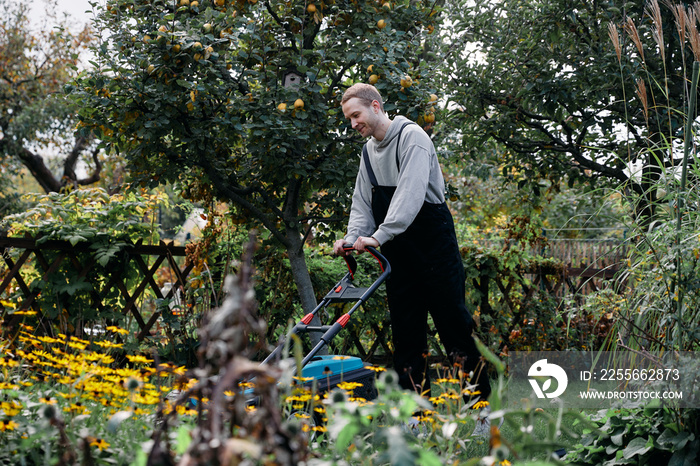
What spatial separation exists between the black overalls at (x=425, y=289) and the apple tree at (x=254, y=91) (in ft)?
2.81

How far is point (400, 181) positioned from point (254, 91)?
153 centimetres

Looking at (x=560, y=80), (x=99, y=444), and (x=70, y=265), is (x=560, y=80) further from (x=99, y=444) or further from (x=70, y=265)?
(x=99, y=444)

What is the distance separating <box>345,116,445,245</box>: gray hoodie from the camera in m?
3.06

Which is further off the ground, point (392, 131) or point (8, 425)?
point (392, 131)

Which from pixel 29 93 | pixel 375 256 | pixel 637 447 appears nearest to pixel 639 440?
pixel 637 447

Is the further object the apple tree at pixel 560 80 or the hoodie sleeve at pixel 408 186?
the apple tree at pixel 560 80

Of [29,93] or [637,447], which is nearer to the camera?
[637,447]

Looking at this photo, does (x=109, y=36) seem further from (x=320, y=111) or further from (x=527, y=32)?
(x=527, y=32)

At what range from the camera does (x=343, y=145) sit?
444cm

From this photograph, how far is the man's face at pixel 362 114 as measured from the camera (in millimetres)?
3247

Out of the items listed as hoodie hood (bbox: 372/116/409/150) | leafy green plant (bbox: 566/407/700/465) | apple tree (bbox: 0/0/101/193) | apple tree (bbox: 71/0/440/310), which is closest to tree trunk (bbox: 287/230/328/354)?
apple tree (bbox: 71/0/440/310)

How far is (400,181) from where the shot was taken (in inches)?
124

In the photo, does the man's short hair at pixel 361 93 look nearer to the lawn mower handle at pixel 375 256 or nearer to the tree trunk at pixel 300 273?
the lawn mower handle at pixel 375 256

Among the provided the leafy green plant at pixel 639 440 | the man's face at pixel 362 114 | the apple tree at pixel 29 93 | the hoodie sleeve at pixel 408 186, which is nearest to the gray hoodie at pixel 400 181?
the hoodie sleeve at pixel 408 186
